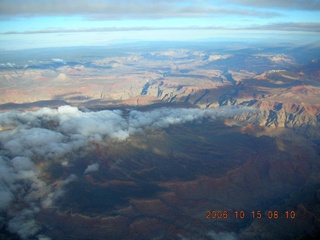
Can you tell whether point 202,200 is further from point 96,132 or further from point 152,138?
point 96,132

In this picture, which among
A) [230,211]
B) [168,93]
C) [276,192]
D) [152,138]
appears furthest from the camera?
[168,93]

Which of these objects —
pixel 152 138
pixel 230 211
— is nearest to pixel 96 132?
pixel 152 138

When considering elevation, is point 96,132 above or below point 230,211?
above

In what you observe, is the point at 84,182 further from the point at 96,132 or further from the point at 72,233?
the point at 96,132

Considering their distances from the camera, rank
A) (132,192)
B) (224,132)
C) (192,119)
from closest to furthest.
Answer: (132,192) → (224,132) → (192,119)

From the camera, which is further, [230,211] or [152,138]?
[152,138]
